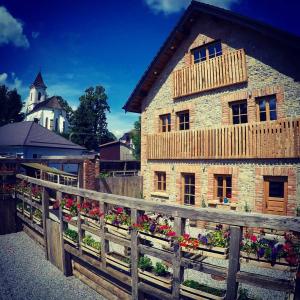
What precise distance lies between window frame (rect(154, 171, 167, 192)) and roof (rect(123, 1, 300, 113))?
4583 millimetres

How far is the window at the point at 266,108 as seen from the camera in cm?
946

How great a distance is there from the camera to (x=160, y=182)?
527 inches

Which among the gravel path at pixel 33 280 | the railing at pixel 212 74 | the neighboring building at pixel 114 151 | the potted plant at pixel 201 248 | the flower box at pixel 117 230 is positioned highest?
the railing at pixel 212 74

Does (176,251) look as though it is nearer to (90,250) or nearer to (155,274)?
(155,274)

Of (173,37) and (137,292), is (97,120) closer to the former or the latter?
(173,37)

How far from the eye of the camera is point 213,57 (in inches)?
451

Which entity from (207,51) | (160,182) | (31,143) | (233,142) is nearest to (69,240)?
(233,142)

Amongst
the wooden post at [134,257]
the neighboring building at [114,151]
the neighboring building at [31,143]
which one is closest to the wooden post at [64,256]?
the wooden post at [134,257]

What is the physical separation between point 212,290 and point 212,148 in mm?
7577

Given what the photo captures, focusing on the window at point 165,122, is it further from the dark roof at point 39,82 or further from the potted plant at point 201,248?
the dark roof at point 39,82

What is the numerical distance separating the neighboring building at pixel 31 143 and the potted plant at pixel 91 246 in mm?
25018

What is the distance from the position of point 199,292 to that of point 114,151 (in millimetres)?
34841

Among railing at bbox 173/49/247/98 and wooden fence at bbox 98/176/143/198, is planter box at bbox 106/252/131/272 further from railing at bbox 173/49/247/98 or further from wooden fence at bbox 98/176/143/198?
wooden fence at bbox 98/176/143/198

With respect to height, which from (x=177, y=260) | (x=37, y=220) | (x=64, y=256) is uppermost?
(x=177, y=260)
